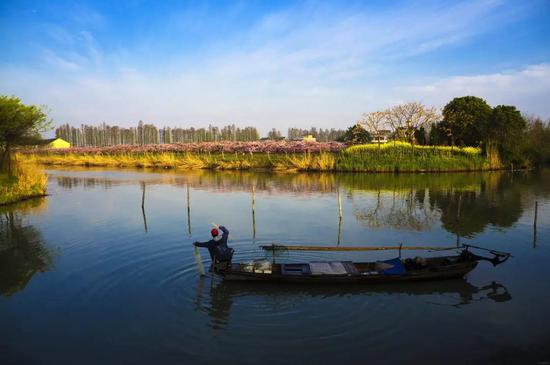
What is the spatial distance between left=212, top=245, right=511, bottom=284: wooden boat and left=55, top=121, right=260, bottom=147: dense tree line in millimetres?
124729

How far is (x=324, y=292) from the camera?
37.5 feet

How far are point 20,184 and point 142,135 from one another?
380 feet

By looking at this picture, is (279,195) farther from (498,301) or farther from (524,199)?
(498,301)

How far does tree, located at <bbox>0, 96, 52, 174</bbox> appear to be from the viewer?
2745 cm

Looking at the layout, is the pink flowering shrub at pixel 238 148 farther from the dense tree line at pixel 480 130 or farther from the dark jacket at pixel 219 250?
the dark jacket at pixel 219 250

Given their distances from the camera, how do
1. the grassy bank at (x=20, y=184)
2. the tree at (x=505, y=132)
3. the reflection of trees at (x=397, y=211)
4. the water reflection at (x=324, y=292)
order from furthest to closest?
the tree at (x=505, y=132) → the grassy bank at (x=20, y=184) → the reflection of trees at (x=397, y=211) → the water reflection at (x=324, y=292)

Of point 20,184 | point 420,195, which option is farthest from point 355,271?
point 20,184

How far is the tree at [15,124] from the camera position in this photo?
27.5 m

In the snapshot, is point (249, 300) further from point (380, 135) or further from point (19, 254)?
point (380, 135)

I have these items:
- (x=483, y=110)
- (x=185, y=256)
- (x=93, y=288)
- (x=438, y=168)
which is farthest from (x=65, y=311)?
(x=483, y=110)

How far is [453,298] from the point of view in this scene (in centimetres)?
1125

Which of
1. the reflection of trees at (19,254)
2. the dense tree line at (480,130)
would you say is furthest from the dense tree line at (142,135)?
the reflection of trees at (19,254)

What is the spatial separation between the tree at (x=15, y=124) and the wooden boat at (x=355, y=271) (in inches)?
946

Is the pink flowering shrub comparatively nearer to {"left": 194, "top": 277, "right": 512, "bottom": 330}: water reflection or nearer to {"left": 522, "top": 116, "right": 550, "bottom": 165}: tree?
{"left": 522, "top": 116, "right": 550, "bottom": 165}: tree
